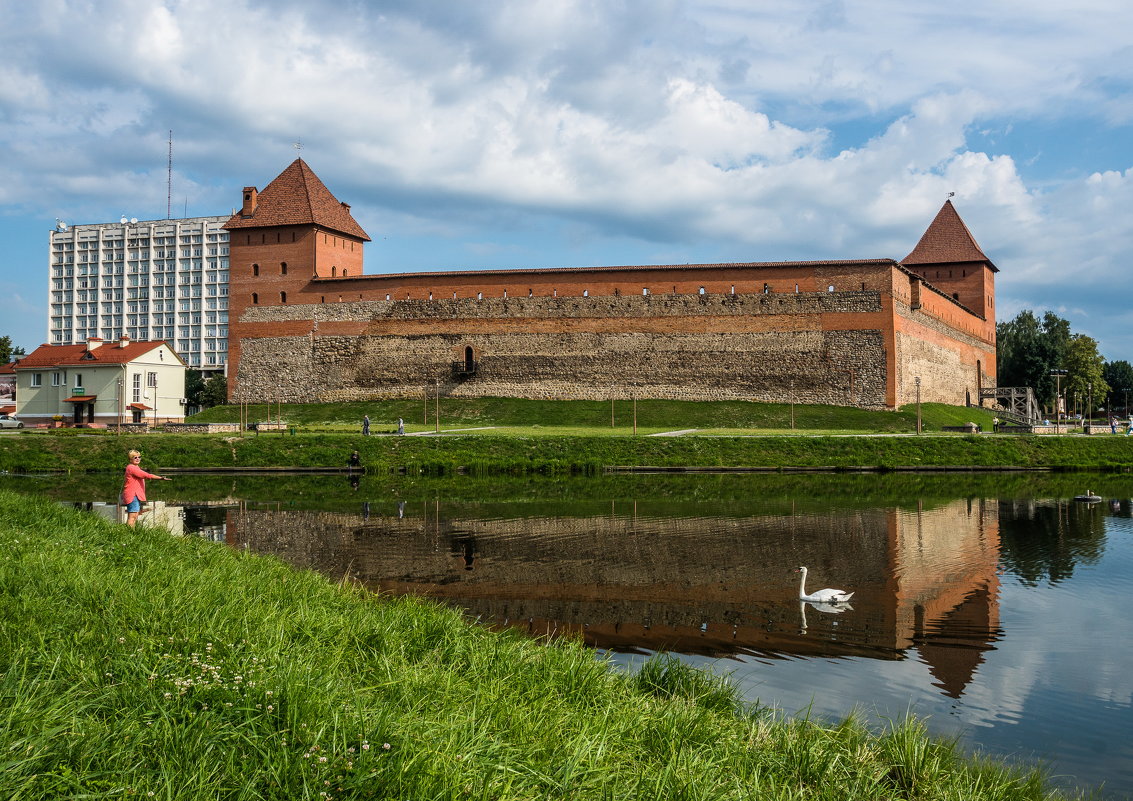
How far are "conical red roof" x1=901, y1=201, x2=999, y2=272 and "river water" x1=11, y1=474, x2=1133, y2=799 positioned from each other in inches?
1200

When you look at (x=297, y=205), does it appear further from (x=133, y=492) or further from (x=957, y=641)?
(x=957, y=641)

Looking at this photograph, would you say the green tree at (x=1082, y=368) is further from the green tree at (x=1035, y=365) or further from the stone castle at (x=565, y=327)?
the stone castle at (x=565, y=327)

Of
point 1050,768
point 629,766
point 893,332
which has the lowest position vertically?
point 1050,768

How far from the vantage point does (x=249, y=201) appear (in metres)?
44.1

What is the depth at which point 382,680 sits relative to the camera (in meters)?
4.56

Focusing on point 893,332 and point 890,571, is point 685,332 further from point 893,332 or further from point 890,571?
point 890,571

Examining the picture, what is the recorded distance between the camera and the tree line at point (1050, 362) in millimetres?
56438

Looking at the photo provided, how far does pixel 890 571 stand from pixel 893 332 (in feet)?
89.8

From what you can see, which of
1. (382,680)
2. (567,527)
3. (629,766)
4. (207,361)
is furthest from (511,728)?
(207,361)

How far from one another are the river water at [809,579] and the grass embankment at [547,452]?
508cm

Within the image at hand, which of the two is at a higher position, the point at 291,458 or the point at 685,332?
the point at 685,332

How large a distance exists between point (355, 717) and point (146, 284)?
11242cm

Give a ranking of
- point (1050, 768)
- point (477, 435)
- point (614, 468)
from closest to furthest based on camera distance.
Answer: point (1050, 768) → point (614, 468) → point (477, 435)

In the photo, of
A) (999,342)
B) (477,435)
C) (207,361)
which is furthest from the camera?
(207,361)
